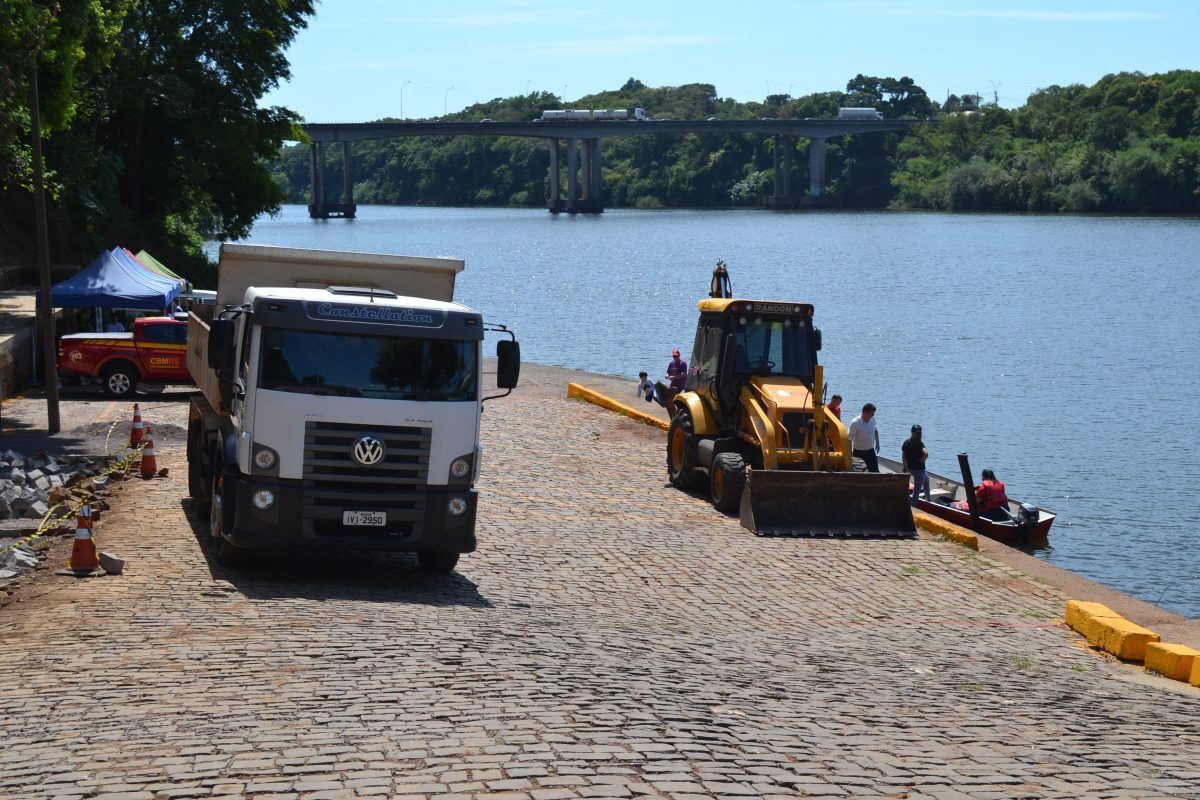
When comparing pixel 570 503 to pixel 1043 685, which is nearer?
pixel 1043 685

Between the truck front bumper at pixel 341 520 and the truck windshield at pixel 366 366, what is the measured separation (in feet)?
3.11

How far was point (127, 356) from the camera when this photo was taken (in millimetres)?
30250

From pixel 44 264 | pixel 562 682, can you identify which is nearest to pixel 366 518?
pixel 562 682

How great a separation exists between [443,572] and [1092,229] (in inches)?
5231

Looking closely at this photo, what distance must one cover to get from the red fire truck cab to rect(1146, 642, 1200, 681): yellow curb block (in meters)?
22.1

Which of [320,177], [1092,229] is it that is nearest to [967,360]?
[1092,229]

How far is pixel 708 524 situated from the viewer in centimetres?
1988

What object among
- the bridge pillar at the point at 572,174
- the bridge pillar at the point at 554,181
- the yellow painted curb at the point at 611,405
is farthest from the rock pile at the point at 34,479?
the bridge pillar at the point at 554,181

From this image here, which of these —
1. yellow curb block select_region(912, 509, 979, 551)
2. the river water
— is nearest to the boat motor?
the river water

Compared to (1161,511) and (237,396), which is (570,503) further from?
(1161,511)

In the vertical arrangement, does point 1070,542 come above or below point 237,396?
below

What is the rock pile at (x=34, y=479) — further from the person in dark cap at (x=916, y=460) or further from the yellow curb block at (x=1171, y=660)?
the person in dark cap at (x=916, y=460)

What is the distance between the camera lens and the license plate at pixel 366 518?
13.5 meters

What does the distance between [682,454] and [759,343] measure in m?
2.36
